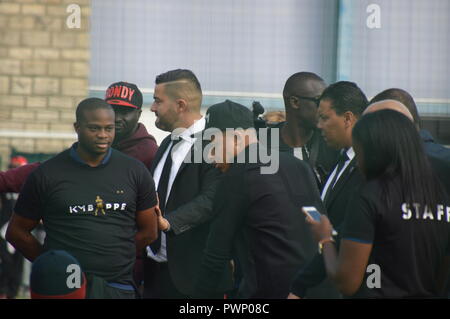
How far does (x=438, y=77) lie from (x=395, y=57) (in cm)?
45

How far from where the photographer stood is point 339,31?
25.0 feet

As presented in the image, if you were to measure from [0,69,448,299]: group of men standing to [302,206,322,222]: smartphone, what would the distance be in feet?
0.31

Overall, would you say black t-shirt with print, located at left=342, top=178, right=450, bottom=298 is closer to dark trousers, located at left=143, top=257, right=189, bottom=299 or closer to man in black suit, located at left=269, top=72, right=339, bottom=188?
dark trousers, located at left=143, top=257, right=189, bottom=299

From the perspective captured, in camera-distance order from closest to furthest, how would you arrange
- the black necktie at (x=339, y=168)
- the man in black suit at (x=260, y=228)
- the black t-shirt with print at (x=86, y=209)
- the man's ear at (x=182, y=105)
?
1. the man in black suit at (x=260, y=228)
2. the black t-shirt with print at (x=86, y=209)
3. the black necktie at (x=339, y=168)
4. the man's ear at (x=182, y=105)

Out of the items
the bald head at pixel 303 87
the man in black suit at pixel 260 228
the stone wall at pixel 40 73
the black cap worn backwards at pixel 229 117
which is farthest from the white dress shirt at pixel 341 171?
the stone wall at pixel 40 73

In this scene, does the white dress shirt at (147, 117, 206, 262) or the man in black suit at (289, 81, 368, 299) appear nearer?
the man in black suit at (289, 81, 368, 299)

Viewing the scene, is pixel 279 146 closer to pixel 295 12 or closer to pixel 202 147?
pixel 202 147

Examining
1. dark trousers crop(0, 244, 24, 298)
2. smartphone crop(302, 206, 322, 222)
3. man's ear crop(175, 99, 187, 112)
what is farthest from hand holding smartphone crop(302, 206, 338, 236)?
dark trousers crop(0, 244, 24, 298)

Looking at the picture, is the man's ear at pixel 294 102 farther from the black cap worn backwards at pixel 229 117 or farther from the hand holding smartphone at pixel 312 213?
the hand holding smartphone at pixel 312 213

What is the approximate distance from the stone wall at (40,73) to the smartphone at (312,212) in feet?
15.9

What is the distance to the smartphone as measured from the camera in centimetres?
318

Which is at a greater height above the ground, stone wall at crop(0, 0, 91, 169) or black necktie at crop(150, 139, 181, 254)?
stone wall at crop(0, 0, 91, 169)

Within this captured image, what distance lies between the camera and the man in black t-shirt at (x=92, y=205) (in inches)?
145

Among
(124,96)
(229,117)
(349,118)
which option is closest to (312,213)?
(229,117)
